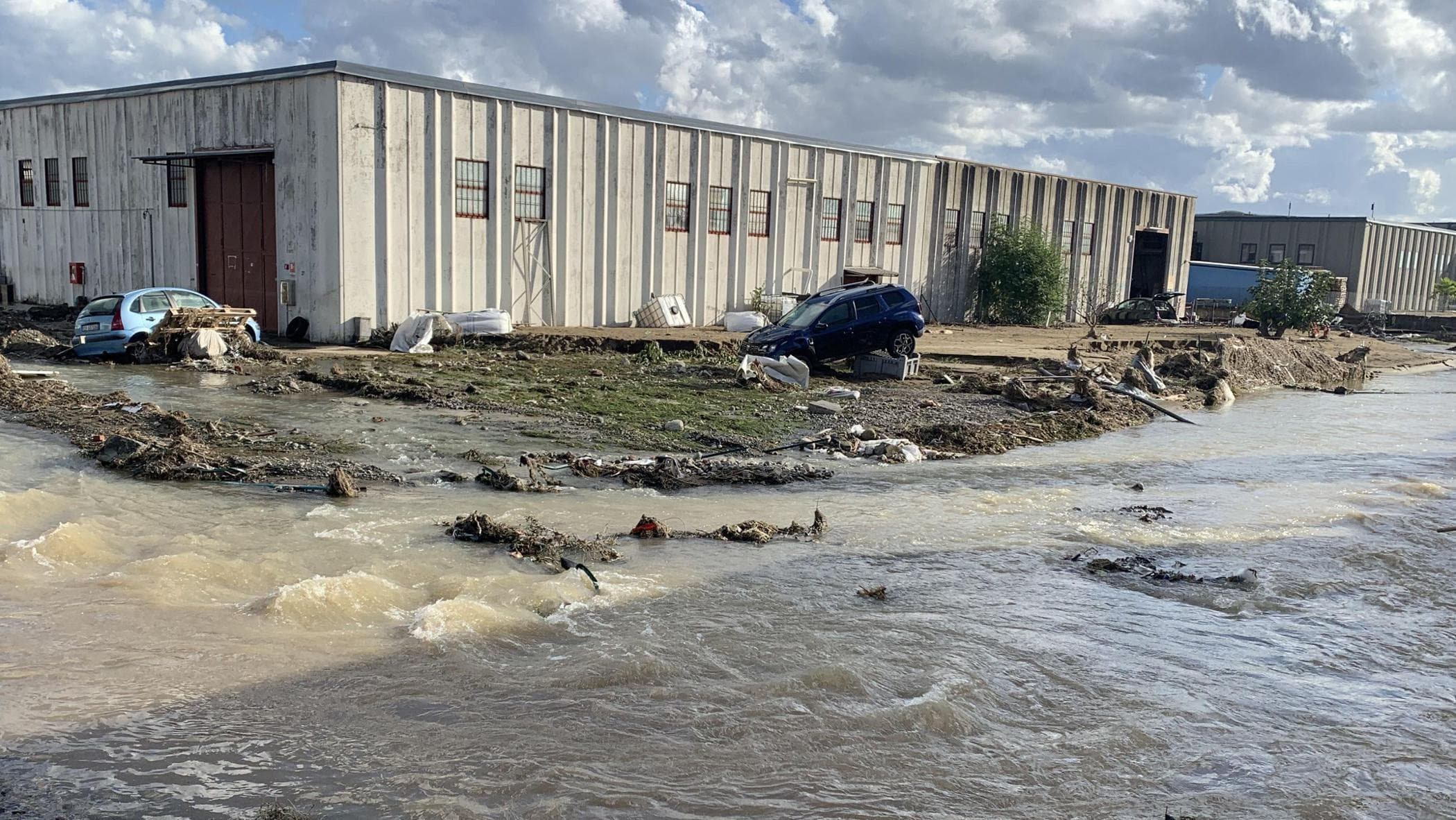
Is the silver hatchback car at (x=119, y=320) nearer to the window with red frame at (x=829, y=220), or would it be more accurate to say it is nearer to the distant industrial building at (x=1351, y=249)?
the window with red frame at (x=829, y=220)

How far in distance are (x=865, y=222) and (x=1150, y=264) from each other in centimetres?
1813

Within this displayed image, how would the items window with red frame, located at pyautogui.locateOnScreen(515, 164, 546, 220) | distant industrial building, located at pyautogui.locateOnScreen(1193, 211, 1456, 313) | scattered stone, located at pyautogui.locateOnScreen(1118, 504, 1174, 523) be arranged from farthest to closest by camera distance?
distant industrial building, located at pyautogui.locateOnScreen(1193, 211, 1456, 313)
window with red frame, located at pyautogui.locateOnScreen(515, 164, 546, 220)
scattered stone, located at pyautogui.locateOnScreen(1118, 504, 1174, 523)

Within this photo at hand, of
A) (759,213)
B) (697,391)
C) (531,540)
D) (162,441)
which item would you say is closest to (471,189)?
(697,391)

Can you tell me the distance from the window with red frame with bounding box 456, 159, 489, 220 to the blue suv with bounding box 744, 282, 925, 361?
6812mm

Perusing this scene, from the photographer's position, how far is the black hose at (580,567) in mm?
8336

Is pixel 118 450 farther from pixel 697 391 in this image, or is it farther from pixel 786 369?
pixel 786 369

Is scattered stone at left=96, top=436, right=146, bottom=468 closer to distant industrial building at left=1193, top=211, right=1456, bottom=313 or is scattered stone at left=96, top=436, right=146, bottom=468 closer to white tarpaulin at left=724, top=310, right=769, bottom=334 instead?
white tarpaulin at left=724, top=310, right=769, bottom=334

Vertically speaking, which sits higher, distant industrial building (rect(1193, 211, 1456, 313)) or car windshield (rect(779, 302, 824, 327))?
distant industrial building (rect(1193, 211, 1456, 313))

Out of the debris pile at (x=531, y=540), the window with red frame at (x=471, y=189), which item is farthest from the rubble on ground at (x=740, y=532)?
the window with red frame at (x=471, y=189)

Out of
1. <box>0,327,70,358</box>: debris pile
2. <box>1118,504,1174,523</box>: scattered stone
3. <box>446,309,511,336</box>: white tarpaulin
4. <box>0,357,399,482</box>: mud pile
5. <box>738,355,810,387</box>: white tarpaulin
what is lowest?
<box>1118,504,1174,523</box>: scattered stone

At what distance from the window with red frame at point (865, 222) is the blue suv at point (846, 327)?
12.0m

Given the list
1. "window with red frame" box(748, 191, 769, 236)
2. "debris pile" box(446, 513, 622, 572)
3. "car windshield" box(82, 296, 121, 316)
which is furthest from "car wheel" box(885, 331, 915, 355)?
"car windshield" box(82, 296, 121, 316)

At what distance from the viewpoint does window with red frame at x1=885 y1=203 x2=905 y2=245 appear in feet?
110

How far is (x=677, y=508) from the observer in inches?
429
